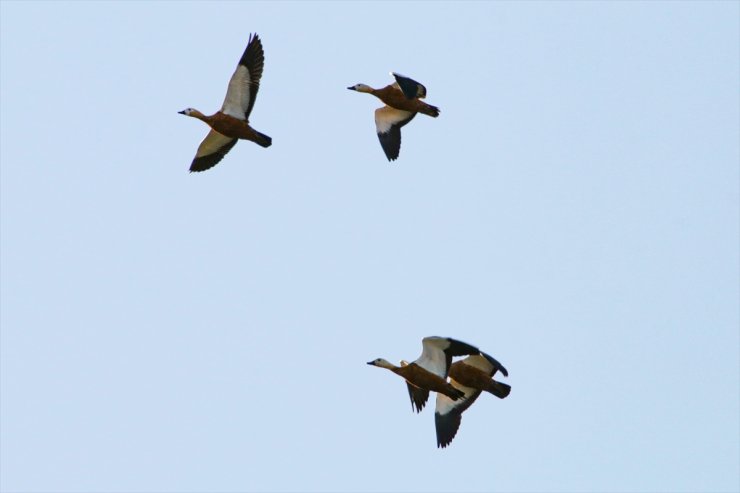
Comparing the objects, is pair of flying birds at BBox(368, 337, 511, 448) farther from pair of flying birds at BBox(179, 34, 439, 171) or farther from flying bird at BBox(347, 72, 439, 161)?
flying bird at BBox(347, 72, 439, 161)

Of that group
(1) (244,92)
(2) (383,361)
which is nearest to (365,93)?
(1) (244,92)

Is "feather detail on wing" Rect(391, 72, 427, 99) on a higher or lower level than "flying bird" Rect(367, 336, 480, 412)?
higher

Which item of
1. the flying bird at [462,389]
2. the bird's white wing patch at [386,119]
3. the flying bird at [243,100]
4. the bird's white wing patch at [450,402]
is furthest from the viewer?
the bird's white wing patch at [386,119]

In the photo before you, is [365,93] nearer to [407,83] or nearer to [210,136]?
[407,83]

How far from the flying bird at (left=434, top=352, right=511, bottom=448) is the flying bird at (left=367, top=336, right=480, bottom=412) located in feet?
2.96

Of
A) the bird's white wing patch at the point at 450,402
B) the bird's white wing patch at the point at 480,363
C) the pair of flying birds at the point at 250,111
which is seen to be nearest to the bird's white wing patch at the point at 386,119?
the pair of flying birds at the point at 250,111

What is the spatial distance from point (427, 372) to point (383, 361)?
161cm

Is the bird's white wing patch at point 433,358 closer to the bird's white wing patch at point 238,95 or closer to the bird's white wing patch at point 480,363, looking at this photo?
the bird's white wing patch at point 480,363

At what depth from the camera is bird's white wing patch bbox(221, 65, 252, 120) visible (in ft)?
84.3

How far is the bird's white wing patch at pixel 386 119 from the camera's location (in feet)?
93.8

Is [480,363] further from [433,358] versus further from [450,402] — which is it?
[433,358]

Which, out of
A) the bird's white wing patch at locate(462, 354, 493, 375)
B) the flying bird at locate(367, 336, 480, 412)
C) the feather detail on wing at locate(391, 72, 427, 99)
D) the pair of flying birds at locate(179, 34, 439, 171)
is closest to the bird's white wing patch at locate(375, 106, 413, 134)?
the pair of flying birds at locate(179, 34, 439, 171)

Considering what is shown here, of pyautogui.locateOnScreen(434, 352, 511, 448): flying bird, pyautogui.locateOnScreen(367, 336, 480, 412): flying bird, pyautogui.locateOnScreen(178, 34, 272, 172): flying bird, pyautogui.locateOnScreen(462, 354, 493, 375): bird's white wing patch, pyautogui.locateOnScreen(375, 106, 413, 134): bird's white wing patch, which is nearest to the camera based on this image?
pyautogui.locateOnScreen(367, 336, 480, 412): flying bird

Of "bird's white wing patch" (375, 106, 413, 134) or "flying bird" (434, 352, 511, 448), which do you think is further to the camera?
"bird's white wing patch" (375, 106, 413, 134)
